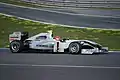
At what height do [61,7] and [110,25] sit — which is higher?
[61,7]

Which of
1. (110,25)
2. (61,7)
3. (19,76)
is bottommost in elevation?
(19,76)

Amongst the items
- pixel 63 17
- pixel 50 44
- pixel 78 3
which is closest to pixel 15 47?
pixel 50 44

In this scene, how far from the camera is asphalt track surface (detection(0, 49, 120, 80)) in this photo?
289 cm

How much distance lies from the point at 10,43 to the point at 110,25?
107 centimetres

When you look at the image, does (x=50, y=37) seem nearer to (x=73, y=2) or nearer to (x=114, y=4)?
(x=73, y=2)

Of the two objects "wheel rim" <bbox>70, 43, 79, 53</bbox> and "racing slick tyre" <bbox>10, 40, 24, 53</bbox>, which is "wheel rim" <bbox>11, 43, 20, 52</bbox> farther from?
"wheel rim" <bbox>70, 43, 79, 53</bbox>

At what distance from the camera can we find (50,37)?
9.71 ft

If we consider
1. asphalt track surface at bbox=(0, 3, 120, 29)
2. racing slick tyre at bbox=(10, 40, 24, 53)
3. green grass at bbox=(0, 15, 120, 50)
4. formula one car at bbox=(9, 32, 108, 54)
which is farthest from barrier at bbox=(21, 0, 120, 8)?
racing slick tyre at bbox=(10, 40, 24, 53)

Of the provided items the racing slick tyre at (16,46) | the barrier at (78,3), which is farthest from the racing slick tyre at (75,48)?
the racing slick tyre at (16,46)

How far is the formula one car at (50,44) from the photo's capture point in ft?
9.56

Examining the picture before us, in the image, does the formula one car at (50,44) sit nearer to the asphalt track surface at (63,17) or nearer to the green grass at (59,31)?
the green grass at (59,31)

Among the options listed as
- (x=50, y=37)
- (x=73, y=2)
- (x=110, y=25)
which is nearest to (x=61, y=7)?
(x=73, y=2)

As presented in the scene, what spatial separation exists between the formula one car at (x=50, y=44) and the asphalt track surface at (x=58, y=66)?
57mm

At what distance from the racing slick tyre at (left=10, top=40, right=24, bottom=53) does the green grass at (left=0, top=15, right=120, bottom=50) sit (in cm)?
6
